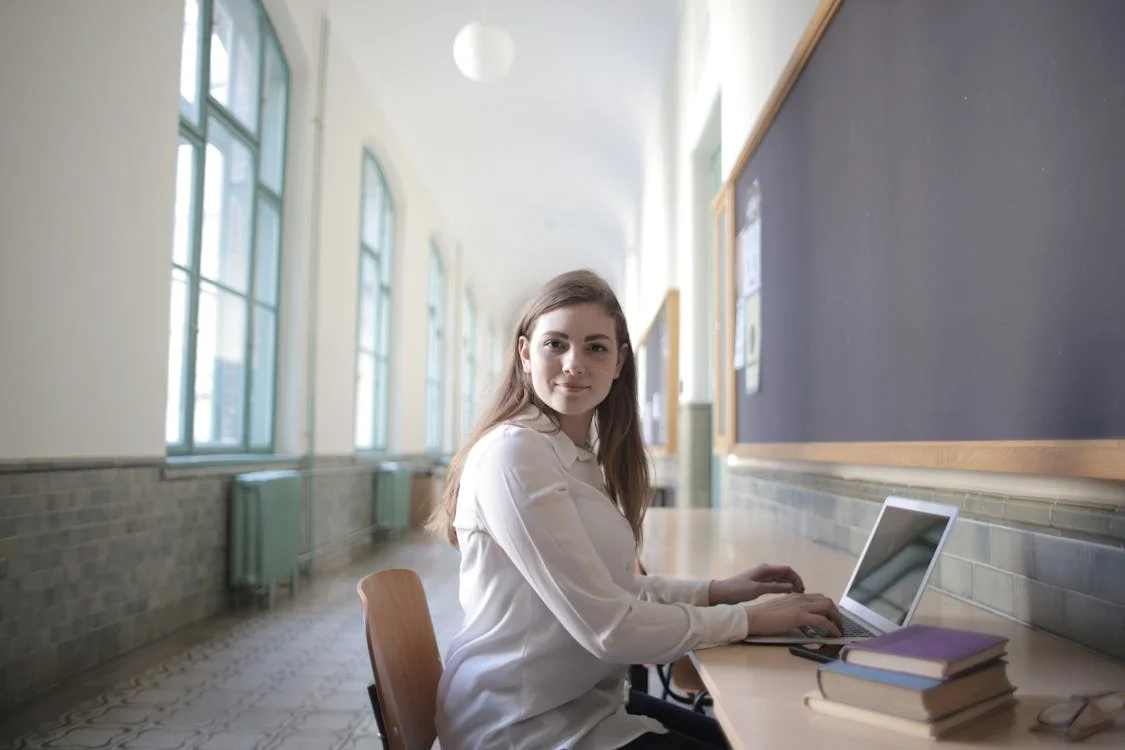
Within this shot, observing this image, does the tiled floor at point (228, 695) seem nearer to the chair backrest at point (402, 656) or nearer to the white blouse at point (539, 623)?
the chair backrest at point (402, 656)

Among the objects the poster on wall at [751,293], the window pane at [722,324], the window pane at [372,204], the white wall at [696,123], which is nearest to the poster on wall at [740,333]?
the poster on wall at [751,293]

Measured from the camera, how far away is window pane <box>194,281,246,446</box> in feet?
17.2

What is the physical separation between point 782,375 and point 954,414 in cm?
146

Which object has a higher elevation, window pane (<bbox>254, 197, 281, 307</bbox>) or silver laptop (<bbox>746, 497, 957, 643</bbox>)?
window pane (<bbox>254, 197, 281, 307</bbox>)

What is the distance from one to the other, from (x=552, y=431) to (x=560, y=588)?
345 mm

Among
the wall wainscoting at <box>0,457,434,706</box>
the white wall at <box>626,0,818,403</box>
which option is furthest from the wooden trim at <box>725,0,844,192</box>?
the wall wainscoting at <box>0,457,434,706</box>

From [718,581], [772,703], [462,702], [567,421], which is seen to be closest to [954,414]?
[718,581]

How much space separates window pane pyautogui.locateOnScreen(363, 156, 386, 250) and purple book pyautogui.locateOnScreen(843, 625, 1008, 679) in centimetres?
831

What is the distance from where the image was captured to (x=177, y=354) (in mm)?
4805

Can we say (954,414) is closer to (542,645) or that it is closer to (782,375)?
(542,645)

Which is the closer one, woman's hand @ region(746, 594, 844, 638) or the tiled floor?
woman's hand @ region(746, 594, 844, 638)

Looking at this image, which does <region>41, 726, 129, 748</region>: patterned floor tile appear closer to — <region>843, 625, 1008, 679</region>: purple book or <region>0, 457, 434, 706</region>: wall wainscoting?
<region>0, 457, 434, 706</region>: wall wainscoting

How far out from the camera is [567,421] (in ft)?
5.24

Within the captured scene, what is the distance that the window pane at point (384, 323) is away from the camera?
947 cm
